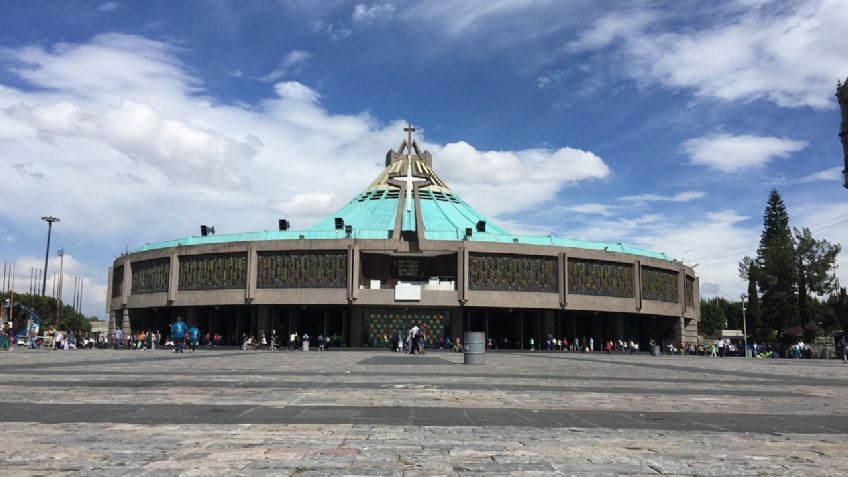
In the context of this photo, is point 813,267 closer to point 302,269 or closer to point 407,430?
point 302,269

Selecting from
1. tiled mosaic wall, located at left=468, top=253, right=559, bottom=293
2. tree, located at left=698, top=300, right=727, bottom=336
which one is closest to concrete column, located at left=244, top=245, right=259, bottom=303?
tiled mosaic wall, located at left=468, top=253, right=559, bottom=293

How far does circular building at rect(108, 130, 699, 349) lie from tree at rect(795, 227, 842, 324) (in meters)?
18.0

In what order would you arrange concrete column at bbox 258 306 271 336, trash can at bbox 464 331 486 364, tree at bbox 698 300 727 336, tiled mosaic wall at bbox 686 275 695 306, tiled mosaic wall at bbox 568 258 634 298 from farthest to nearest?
tree at bbox 698 300 727 336, tiled mosaic wall at bbox 686 275 695 306, concrete column at bbox 258 306 271 336, tiled mosaic wall at bbox 568 258 634 298, trash can at bbox 464 331 486 364

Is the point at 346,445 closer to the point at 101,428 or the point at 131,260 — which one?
the point at 101,428

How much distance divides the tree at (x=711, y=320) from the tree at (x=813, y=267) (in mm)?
43456

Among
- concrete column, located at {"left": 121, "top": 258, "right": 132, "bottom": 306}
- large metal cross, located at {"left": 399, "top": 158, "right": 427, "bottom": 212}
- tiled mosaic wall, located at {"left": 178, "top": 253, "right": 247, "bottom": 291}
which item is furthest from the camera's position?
concrete column, located at {"left": 121, "top": 258, "right": 132, "bottom": 306}

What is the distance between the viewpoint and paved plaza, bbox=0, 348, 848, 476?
5609 mm

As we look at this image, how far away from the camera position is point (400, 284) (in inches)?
2130

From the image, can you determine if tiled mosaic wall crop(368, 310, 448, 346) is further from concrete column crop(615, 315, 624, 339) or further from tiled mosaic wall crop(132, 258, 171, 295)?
tiled mosaic wall crop(132, 258, 171, 295)

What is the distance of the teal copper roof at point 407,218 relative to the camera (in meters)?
56.8

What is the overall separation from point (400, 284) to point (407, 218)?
466 inches

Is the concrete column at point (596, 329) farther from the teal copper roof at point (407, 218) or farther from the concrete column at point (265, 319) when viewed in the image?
the concrete column at point (265, 319)

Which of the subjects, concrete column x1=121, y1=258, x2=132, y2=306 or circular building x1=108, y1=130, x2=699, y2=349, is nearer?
circular building x1=108, y1=130, x2=699, y2=349

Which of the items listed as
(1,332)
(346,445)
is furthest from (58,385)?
(1,332)
